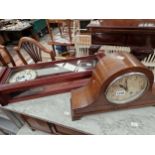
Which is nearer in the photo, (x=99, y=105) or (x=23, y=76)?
(x=99, y=105)

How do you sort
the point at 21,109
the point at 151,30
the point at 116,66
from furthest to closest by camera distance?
1. the point at 151,30
2. the point at 21,109
3. the point at 116,66

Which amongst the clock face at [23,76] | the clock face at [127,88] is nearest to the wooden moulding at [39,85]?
the clock face at [23,76]

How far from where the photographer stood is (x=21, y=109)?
0.87 metres

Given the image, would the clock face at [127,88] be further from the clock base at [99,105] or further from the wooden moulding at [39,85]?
the wooden moulding at [39,85]

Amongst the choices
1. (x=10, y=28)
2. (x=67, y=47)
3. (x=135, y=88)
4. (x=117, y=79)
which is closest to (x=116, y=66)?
(x=117, y=79)

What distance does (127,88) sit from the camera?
28.0 inches

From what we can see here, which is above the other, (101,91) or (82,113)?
(101,91)

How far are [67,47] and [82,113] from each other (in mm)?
1832

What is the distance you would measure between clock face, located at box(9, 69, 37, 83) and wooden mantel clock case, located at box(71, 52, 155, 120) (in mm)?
299

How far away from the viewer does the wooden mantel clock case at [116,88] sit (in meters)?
0.63

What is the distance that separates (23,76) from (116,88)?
0.57m

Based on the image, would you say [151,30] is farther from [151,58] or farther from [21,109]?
[21,109]

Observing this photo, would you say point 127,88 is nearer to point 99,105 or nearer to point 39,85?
point 99,105

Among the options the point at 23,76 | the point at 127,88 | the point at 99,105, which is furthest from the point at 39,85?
the point at 127,88
